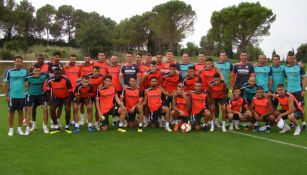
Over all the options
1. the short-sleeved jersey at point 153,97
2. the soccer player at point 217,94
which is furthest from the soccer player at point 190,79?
the short-sleeved jersey at point 153,97

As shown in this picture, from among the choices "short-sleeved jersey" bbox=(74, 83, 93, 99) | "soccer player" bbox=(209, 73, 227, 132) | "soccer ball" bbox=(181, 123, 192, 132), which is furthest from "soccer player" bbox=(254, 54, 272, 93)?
"short-sleeved jersey" bbox=(74, 83, 93, 99)

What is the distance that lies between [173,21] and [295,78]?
49087mm

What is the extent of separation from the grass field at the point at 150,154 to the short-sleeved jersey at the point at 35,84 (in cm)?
98

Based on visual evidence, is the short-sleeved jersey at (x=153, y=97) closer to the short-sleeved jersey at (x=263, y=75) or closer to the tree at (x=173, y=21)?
the short-sleeved jersey at (x=263, y=75)

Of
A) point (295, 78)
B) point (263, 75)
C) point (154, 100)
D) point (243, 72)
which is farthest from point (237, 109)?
point (154, 100)

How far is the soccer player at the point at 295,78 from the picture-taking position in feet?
30.8

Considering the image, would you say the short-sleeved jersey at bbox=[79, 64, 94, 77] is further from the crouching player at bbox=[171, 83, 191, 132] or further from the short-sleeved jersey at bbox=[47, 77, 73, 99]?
the crouching player at bbox=[171, 83, 191, 132]

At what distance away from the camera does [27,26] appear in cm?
5169

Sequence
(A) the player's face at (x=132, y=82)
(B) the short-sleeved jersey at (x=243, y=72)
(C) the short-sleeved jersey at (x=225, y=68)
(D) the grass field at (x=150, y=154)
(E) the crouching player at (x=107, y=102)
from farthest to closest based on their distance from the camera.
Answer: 1. (C) the short-sleeved jersey at (x=225, y=68)
2. (B) the short-sleeved jersey at (x=243, y=72)
3. (A) the player's face at (x=132, y=82)
4. (E) the crouching player at (x=107, y=102)
5. (D) the grass field at (x=150, y=154)

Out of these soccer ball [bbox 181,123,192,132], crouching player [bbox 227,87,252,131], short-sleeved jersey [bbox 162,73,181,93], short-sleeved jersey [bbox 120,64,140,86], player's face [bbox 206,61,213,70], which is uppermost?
player's face [bbox 206,61,213,70]

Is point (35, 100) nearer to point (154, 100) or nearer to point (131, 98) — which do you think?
point (131, 98)

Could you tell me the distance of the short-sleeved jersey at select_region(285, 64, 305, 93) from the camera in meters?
9.38

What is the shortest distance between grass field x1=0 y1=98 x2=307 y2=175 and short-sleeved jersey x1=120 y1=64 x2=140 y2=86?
1.66 m

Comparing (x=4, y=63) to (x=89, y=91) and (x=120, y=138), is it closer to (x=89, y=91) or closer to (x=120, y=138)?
(x=89, y=91)
